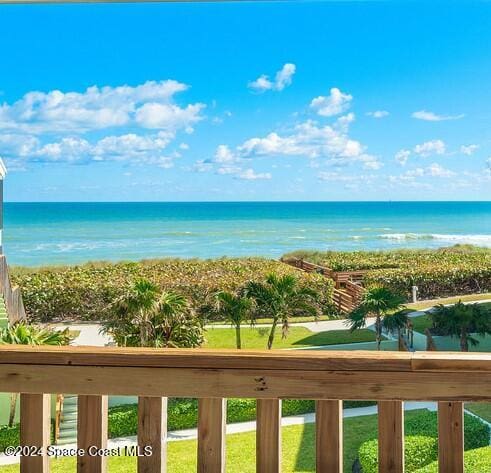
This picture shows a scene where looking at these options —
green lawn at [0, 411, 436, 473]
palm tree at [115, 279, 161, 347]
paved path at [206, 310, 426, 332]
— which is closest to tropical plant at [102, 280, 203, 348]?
palm tree at [115, 279, 161, 347]

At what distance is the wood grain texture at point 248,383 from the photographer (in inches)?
23.8

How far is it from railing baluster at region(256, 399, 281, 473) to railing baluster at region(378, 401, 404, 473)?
4.6 inches

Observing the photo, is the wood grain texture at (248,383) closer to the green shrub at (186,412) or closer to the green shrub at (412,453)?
the green shrub at (186,412)

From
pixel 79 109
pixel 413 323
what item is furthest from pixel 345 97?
pixel 79 109

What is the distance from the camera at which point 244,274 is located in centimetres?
321

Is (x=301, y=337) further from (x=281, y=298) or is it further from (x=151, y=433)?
(x=151, y=433)

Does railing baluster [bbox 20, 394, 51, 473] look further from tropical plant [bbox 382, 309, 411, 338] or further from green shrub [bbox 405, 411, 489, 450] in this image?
tropical plant [bbox 382, 309, 411, 338]

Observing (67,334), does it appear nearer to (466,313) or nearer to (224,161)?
(224,161)

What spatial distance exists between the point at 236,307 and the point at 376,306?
0.79 metres

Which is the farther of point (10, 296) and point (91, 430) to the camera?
point (10, 296)

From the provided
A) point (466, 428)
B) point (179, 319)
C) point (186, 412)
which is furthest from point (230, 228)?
point (466, 428)

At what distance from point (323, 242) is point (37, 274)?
160 centimetres

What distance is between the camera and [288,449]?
2.71m

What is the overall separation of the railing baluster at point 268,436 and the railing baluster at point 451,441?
185 millimetres
